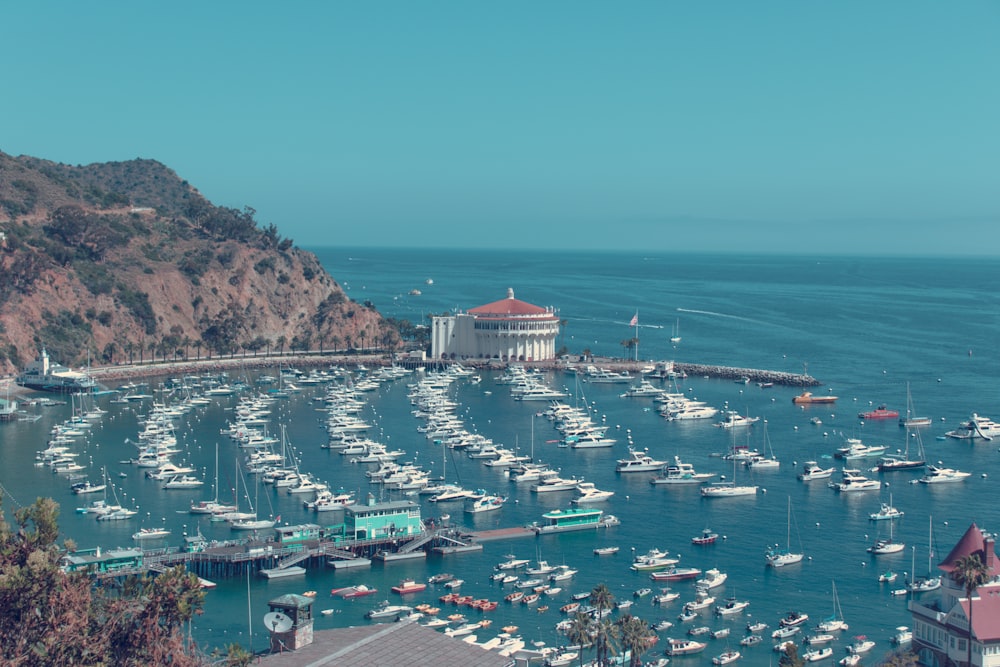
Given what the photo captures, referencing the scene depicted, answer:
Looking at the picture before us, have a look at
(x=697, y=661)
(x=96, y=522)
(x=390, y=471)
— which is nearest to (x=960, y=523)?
(x=697, y=661)

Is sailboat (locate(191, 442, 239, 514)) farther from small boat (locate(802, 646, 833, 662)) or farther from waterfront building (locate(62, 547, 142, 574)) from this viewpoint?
small boat (locate(802, 646, 833, 662))

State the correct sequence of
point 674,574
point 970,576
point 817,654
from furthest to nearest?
point 674,574 → point 817,654 → point 970,576

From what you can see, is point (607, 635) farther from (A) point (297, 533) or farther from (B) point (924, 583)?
(A) point (297, 533)

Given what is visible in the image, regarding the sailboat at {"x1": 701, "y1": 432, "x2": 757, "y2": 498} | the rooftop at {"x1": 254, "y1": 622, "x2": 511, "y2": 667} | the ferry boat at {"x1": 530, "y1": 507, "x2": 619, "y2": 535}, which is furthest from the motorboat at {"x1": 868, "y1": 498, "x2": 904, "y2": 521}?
the rooftop at {"x1": 254, "y1": 622, "x2": 511, "y2": 667}

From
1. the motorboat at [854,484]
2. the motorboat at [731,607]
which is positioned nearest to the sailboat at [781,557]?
the motorboat at [731,607]

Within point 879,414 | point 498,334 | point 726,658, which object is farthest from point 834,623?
point 498,334

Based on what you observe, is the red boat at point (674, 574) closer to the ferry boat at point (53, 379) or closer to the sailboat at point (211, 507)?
the sailboat at point (211, 507)
